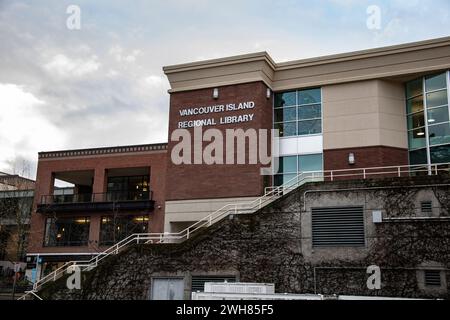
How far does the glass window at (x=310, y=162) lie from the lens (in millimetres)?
31547

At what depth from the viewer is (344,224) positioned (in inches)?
951

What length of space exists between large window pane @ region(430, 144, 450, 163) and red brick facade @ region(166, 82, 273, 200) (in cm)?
995

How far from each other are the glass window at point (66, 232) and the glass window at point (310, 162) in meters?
23.9

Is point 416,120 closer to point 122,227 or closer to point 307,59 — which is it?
point 307,59

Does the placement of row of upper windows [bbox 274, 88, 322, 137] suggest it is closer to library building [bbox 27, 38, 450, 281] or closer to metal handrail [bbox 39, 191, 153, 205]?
library building [bbox 27, 38, 450, 281]

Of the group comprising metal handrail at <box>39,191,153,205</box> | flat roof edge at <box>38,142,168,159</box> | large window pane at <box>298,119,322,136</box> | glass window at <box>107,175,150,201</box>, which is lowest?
metal handrail at <box>39,191,153,205</box>

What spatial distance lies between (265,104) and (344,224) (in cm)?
1146

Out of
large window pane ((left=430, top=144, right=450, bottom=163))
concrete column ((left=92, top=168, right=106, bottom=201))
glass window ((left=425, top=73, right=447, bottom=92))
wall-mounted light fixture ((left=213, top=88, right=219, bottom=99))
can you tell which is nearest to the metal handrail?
concrete column ((left=92, top=168, right=106, bottom=201))

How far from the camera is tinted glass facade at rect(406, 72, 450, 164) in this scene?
29.2 meters

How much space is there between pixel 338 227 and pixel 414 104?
37.9ft

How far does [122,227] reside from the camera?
150ft

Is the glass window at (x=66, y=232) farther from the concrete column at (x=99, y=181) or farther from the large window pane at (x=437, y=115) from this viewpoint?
the large window pane at (x=437, y=115)

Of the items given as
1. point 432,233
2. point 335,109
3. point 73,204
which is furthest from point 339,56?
point 73,204
